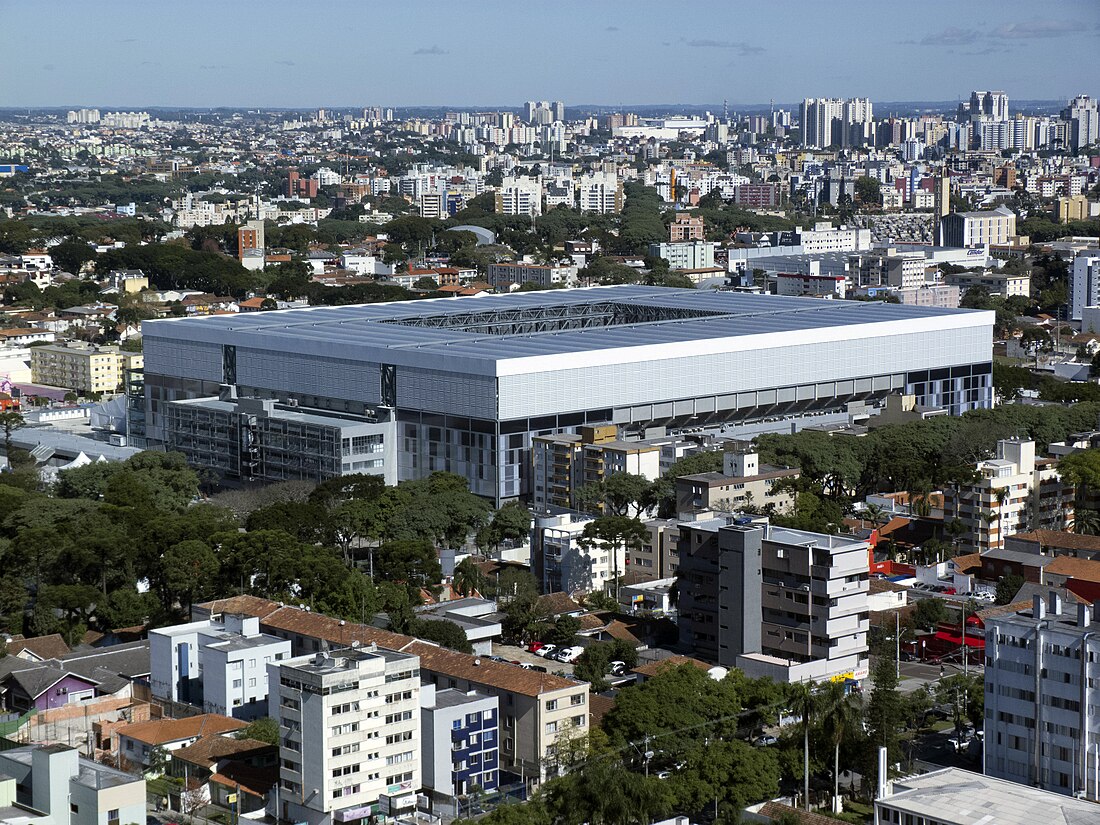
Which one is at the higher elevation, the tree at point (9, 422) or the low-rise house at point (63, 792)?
the tree at point (9, 422)

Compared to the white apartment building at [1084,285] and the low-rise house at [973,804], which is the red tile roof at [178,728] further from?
the white apartment building at [1084,285]

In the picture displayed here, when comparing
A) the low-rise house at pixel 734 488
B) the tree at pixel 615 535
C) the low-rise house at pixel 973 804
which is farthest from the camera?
the low-rise house at pixel 734 488

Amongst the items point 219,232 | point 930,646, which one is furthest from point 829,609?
point 219,232

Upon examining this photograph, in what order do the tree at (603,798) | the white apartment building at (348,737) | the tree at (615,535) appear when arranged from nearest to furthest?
the tree at (603,798)
the white apartment building at (348,737)
the tree at (615,535)

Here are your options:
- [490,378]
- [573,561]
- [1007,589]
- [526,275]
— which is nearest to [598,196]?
[526,275]

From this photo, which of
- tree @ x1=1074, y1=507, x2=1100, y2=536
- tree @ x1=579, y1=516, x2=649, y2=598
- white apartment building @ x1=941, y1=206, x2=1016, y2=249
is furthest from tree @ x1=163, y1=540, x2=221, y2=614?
white apartment building @ x1=941, y1=206, x2=1016, y2=249

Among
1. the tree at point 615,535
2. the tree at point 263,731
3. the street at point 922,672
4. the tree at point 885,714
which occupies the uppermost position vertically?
the tree at point 615,535

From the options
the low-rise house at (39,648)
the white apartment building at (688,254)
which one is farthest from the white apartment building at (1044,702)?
the white apartment building at (688,254)

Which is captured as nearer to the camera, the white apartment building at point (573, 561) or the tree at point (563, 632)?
the tree at point (563, 632)
